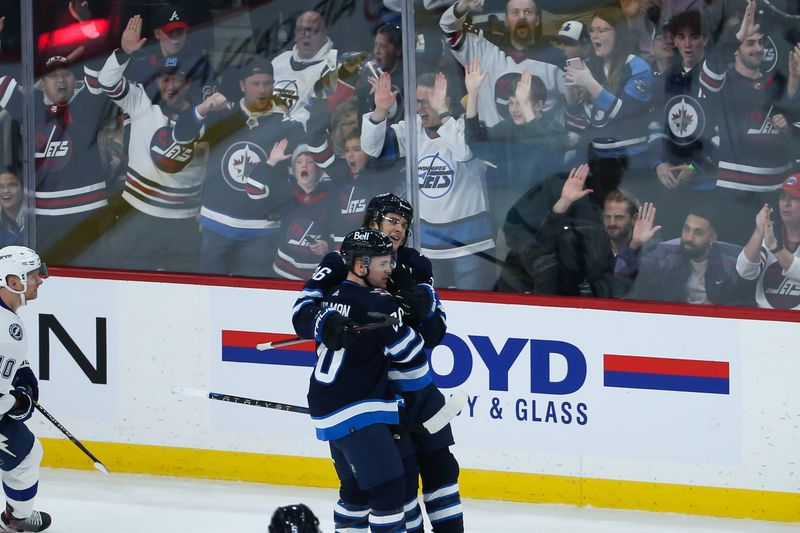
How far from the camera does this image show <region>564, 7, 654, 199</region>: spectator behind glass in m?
4.89

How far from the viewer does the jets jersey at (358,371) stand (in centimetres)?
367

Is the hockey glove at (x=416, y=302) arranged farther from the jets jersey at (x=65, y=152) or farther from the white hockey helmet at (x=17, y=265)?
the jets jersey at (x=65, y=152)

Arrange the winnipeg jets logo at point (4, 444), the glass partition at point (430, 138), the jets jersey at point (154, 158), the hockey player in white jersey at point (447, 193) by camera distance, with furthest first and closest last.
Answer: the jets jersey at point (154, 158) < the hockey player in white jersey at point (447, 193) < the glass partition at point (430, 138) < the winnipeg jets logo at point (4, 444)

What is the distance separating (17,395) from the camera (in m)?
4.39

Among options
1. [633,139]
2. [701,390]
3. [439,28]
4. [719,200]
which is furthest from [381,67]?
[701,390]

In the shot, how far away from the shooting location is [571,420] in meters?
4.88

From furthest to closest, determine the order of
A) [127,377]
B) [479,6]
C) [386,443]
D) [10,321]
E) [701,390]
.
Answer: [127,377] → [479,6] → [701,390] → [10,321] → [386,443]

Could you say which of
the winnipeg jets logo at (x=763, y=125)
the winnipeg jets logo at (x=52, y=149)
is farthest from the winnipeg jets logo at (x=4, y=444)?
the winnipeg jets logo at (x=763, y=125)

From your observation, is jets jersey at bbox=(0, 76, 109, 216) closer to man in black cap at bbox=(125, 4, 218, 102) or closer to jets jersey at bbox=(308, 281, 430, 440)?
man in black cap at bbox=(125, 4, 218, 102)

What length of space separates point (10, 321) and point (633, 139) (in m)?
2.16

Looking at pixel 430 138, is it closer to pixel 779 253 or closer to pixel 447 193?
pixel 447 193

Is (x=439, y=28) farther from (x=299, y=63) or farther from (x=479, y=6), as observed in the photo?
(x=299, y=63)

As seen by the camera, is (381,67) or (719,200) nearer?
(719,200)

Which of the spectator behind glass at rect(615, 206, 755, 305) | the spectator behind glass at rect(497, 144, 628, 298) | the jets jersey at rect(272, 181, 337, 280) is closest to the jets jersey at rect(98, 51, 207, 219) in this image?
the jets jersey at rect(272, 181, 337, 280)
